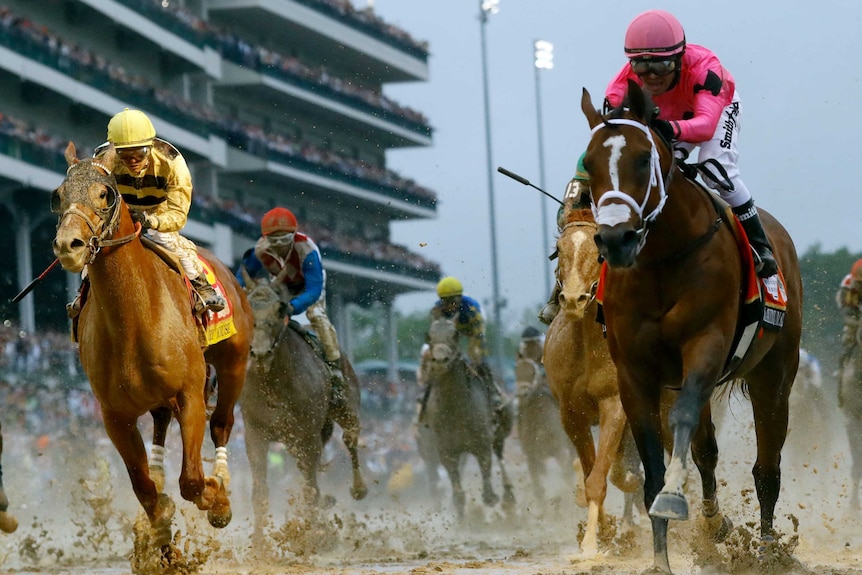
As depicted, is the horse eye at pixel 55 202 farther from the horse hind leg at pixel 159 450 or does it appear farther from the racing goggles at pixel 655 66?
the racing goggles at pixel 655 66

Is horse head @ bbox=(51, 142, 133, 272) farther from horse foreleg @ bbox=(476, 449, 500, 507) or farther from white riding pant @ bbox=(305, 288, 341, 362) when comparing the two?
horse foreleg @ bbox=(476, 449, 500, 507)

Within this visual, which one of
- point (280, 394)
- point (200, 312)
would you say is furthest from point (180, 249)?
point (280, 394)

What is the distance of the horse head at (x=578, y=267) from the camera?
9.53 meters

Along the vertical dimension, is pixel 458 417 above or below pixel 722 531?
above

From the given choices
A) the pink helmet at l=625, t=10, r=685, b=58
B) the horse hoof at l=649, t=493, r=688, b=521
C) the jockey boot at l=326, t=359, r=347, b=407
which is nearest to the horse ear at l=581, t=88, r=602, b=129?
the pink helmet at l=625, t=10, r=685, b=58

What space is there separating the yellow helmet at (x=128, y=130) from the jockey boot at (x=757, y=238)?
3.54 m

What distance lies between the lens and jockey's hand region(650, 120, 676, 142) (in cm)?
730

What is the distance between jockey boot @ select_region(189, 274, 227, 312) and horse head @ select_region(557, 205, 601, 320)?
2.19 m

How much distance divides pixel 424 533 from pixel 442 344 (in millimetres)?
2787

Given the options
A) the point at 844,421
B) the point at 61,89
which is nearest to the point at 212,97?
the point at 61,89

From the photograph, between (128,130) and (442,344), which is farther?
(442,344)

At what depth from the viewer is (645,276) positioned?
24.0 feet

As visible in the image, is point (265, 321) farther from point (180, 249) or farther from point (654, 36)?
point (654, 36)

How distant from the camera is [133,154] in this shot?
9.08 metres
